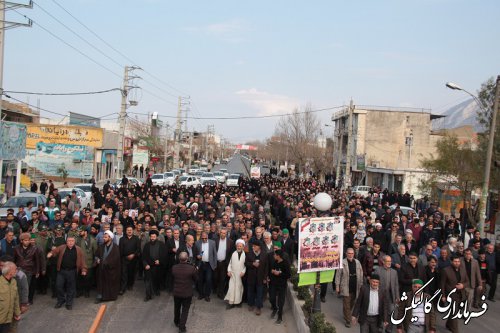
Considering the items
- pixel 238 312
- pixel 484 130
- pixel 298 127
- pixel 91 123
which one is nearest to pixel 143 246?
pixel 238 312

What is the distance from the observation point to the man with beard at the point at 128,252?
40.4ft

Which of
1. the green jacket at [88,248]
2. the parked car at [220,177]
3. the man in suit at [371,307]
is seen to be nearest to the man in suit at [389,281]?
the man in suit at [371,307]

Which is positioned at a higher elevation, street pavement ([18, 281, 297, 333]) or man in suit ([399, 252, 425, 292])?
man in suit ([399, 252, 425, 292])

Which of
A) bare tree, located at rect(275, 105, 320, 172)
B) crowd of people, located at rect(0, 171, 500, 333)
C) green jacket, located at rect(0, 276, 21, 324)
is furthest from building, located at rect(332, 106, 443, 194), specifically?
green jacket, located at rect(0, 276, 21, 324)

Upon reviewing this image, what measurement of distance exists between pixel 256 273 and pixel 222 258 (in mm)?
1320

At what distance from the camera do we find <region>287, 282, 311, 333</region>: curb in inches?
386

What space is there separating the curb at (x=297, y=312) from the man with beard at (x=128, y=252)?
Answer: 12.1 feet

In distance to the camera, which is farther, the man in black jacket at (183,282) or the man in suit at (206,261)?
the man in suit at (206,261)

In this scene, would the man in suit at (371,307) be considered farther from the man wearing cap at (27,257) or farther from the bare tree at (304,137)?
the bare tree at (304,137)

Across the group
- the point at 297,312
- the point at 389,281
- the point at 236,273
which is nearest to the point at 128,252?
the point at 236,273

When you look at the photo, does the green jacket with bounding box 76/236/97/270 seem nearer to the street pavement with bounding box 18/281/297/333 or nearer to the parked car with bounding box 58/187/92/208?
the street pavement with bounding box 18/281/297/333

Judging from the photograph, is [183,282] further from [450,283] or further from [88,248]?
[450,283]

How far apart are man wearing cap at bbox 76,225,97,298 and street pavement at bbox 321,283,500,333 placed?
517 centimetres

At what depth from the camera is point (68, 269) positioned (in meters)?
11.2
